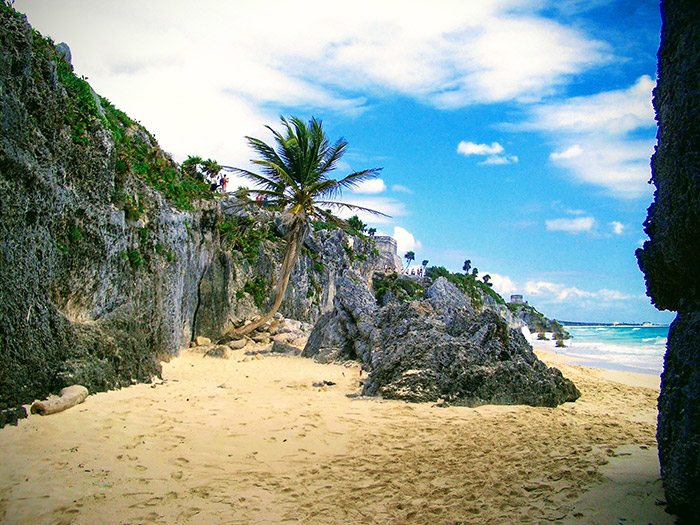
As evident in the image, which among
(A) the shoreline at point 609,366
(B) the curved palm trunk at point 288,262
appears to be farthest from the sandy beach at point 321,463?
(A) the shoreline at point 609,366

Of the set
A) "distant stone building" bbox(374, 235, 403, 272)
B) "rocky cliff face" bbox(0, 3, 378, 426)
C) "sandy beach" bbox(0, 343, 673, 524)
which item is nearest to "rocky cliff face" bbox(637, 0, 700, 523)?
"sandy beach" bbox(0, 343, 673, 524)

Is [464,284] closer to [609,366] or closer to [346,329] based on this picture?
[609,366]

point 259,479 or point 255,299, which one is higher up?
point 255,299

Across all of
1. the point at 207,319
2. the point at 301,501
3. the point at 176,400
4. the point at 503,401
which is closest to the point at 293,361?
the point at 207,319

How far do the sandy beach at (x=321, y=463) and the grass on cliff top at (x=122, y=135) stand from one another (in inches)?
193

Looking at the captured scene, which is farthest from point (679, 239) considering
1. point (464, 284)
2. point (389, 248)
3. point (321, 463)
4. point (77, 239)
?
point (389, 248)

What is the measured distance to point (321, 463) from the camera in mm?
4402

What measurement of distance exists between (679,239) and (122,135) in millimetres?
11823

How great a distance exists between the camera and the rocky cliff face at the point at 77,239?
17.5 feet

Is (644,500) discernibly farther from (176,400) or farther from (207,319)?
(207,319)

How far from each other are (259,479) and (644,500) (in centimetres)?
303

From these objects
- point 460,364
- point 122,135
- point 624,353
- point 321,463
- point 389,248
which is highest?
point 389,248

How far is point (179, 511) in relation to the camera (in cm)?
322

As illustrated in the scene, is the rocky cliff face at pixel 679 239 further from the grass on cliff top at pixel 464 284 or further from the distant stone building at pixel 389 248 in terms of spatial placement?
the distant stone building at pixel 389 248
